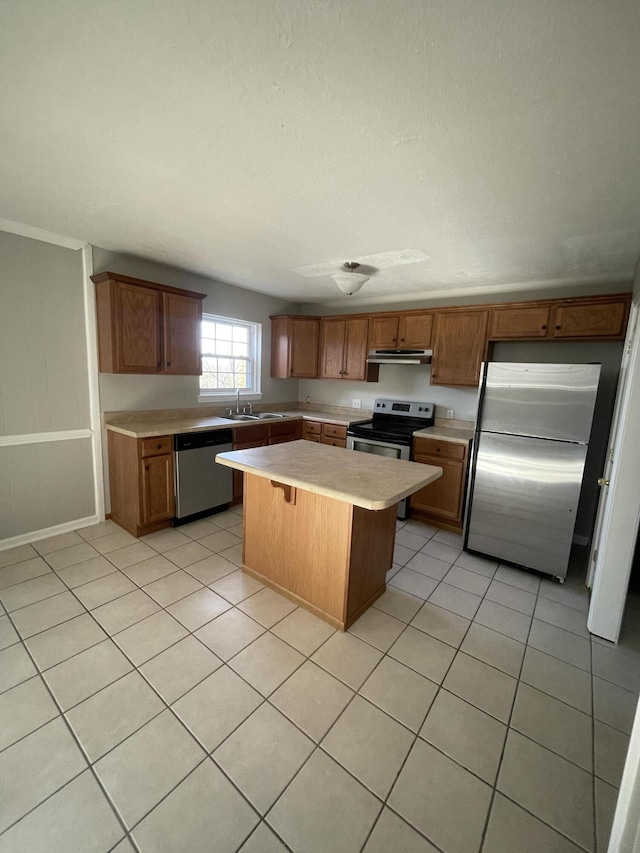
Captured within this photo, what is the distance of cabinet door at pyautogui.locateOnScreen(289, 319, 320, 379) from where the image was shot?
4.60 metres

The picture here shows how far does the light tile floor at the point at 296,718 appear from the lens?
1.18 metres

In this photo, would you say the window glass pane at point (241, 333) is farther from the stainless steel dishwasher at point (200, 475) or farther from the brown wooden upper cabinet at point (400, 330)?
the brown wooden upper cabinet at point (400, 330)

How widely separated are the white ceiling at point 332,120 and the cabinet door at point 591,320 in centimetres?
43

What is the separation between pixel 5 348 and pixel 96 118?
2010 millimetres

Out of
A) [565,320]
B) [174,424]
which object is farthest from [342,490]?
[565,320]

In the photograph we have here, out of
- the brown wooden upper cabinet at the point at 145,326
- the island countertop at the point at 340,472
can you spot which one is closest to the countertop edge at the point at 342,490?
the island countertop at the point at 340,472

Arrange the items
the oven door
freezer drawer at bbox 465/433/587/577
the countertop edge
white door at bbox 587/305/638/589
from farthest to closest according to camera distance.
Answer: the oven door < freezer drawer at bbox 465/433/587/577 < white door at bbox 587/305/638/589 < the countertop edge

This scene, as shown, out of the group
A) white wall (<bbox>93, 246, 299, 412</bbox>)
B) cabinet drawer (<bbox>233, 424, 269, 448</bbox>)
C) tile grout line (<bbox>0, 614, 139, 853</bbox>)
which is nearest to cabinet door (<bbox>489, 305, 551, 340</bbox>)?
cabinet drawer (<bbox>233, 424, 269, 448</bbox>)

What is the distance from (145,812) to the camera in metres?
1.19

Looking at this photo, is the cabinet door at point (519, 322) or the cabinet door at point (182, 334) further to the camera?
the cabinet door at point (182, 334)

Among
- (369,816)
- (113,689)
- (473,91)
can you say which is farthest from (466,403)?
(113,689)

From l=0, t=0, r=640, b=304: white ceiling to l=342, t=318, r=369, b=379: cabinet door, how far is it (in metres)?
1.77

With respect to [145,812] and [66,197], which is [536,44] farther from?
[145,812]

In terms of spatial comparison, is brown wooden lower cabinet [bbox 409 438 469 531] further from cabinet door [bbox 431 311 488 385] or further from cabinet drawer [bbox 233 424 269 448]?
cabinet drawer [bbox 233 424 269 448]
